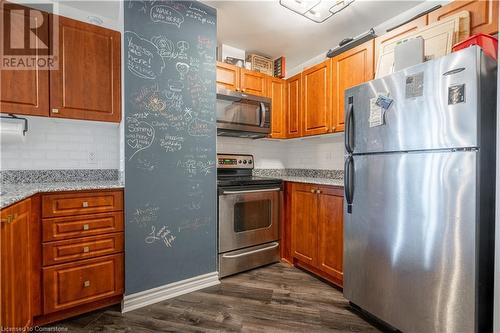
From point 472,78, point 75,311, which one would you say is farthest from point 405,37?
point 75,311

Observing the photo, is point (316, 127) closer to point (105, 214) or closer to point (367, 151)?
point (367, 151)

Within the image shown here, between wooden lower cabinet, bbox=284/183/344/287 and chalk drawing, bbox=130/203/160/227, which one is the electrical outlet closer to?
chalk drawing, bbox=130/203/160/227

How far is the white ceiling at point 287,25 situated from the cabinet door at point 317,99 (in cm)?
40

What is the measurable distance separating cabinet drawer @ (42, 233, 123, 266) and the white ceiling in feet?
7.36

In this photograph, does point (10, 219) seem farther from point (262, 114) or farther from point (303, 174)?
point (303, 174)

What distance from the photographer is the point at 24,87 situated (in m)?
1.78

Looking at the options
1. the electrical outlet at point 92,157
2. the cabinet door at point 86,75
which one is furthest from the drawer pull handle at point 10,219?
the electrical outlet at point 92,157

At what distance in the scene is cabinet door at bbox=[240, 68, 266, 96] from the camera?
9.40 feet

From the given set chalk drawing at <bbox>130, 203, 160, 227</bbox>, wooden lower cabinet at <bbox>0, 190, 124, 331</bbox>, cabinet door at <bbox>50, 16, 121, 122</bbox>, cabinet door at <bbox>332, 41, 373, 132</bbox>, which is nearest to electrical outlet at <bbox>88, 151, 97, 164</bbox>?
cabinet door at <bbox>50, 16, 121, 122</bbox>

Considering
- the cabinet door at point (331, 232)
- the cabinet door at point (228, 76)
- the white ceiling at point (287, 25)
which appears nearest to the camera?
the cabinet door at point (331, 232)

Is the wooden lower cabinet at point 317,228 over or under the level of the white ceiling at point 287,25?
under

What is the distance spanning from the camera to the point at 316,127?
9.04 feet

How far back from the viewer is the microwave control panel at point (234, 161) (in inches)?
114

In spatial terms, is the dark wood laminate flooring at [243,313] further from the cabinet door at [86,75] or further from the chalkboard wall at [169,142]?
the cabinet door at [86,75]
